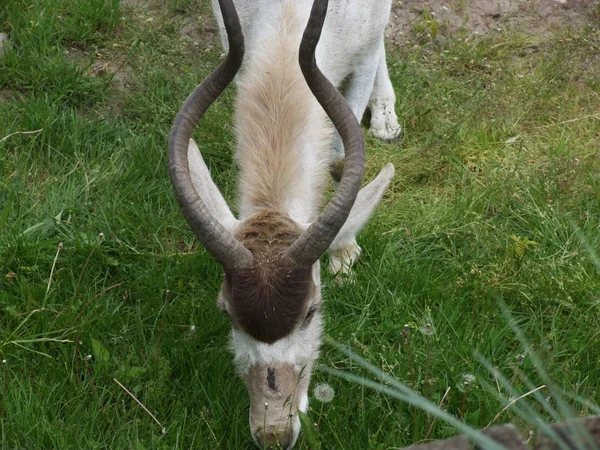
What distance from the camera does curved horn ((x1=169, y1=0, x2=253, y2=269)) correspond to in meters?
3.42

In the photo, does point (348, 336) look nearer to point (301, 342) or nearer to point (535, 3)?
point (301, 342)

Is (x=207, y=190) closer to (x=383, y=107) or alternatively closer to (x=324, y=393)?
(x=324, y=393)

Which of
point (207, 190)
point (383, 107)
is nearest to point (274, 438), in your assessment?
point (207, 190)

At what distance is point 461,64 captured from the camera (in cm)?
659

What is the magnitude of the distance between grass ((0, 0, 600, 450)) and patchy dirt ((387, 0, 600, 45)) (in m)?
A: 0.18

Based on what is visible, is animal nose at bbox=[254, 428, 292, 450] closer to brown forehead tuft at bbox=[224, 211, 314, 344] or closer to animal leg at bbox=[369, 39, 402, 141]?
brown forehead tuft at bbox=[224, 211, 314, 344]

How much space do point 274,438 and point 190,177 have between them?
1.09m

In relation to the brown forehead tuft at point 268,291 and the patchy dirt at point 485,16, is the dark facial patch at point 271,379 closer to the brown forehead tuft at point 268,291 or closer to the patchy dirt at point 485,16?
the brown forehead tuft at point 268,291

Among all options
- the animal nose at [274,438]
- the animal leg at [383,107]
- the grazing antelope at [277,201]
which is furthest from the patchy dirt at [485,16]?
the animal nose at [274,438]

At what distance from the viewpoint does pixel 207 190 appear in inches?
156

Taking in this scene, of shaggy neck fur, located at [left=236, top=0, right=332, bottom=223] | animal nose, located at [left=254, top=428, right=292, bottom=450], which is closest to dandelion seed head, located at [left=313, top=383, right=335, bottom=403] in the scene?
animal nose, located at [left=254, top=428, right=292, bottom=450]

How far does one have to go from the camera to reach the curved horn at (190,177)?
3.42 meters

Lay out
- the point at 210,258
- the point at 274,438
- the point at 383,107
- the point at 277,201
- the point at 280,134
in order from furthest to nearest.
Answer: the point at 383,107
the point at 210,258
the point at 280,134
the point at 277,201
the point at 274,438

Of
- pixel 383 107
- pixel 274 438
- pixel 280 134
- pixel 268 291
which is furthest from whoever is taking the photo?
pixel 383 107
